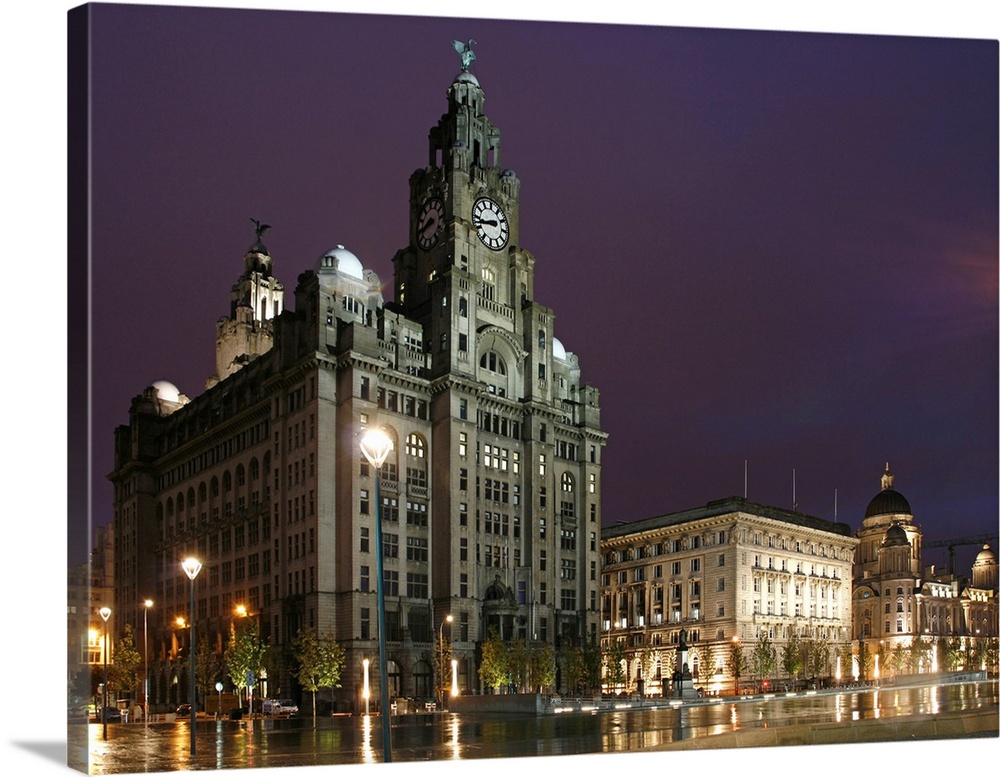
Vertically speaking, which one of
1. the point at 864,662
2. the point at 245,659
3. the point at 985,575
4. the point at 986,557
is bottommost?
the point at 864,662

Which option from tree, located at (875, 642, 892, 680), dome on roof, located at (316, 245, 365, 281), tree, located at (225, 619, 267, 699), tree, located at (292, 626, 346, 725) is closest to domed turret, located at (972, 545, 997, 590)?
tree, located at (875, 642, 892, 680)

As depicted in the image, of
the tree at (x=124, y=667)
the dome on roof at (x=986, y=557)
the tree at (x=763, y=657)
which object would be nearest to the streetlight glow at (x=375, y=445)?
the tree at (x=124, y=667)

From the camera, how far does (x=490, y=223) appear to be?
83938mm

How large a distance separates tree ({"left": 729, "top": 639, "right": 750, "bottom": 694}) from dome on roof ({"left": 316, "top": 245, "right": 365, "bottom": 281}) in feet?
148

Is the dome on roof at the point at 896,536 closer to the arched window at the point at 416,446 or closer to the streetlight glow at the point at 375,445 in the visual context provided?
the arched window at the point at 416,446

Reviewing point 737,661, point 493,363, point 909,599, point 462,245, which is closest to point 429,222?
point 462,245

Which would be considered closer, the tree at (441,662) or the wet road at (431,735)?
the wet road at (431,735)

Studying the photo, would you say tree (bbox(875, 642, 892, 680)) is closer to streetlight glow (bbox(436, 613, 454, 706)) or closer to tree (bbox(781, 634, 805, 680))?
tree (bbox(781, 634, 805, 680))

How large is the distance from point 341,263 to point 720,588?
150ft

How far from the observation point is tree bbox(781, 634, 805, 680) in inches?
4040

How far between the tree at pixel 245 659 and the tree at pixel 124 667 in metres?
6.00

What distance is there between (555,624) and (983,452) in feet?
148

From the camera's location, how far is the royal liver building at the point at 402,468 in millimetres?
74250

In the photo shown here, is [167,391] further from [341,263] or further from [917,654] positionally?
[917,654]
